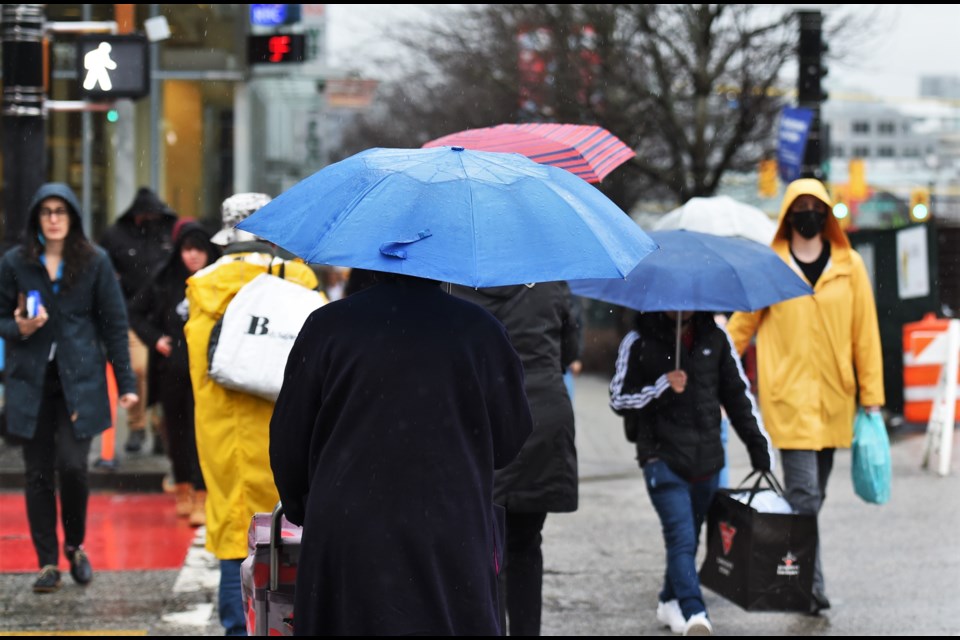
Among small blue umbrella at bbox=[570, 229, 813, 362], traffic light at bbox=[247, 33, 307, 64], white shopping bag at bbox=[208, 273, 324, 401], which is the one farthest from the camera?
traffic light at bbox=[247, 33, 307, 64]

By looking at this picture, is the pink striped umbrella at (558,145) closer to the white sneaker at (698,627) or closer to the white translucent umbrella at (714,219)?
the white translucent umbrella at (714,219)

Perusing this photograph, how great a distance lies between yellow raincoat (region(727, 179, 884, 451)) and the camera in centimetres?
675

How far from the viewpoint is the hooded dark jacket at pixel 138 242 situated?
11.0 m

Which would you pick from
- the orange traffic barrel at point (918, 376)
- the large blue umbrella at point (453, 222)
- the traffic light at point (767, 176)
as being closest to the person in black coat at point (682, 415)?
the large blue umbrella at point (453, 222)

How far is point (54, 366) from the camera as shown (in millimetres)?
7105

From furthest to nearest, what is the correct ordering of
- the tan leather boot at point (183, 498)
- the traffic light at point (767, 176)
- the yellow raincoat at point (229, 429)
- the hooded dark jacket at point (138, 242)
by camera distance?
1. the traffic light at point (767, 176)
2. the hooded dark jacket at point (138, 242)
3. the tan leather boot at point (183, 498)
4. the yellow raincoat at point (229, 429)

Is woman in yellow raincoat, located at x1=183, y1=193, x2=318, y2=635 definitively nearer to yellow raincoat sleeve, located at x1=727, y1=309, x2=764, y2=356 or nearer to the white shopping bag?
the white shopping bag

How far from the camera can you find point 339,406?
3541 millimetres

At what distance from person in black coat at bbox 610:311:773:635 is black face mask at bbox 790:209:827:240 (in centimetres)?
87

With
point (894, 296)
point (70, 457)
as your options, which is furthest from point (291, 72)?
point (70, 457)

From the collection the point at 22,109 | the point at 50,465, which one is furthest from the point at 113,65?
the point at 50,465

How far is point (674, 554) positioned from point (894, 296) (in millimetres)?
8680

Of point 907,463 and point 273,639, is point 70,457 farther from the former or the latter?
point 907,463

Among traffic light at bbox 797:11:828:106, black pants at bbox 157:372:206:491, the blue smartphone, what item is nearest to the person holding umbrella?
the blue smartphone
